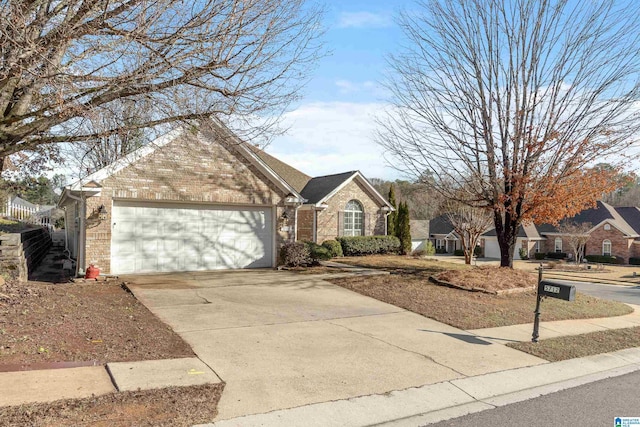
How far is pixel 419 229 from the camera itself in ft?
173

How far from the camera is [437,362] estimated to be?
6559 mm

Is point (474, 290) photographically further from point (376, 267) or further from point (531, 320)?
point (376, 267)

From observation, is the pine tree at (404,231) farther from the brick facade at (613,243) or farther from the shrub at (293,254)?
the brick facade at (613,243)

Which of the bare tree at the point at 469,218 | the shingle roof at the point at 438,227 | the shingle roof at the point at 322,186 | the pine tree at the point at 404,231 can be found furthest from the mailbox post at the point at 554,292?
the shingle roof at the point at 438,227

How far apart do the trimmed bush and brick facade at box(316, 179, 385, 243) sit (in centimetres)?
2916

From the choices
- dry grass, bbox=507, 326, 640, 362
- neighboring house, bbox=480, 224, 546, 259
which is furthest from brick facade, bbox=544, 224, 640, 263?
dry grass, bbox=507, 326, 640, 362

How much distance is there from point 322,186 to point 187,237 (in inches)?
526

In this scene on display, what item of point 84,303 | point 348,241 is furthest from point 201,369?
point 348,241

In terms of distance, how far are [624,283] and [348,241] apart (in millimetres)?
17818

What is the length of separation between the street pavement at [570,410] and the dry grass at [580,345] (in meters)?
1.22

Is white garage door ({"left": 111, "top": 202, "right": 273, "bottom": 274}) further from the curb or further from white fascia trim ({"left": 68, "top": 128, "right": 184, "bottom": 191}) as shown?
the curb

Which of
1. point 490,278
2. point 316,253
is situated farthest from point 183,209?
point 490,278

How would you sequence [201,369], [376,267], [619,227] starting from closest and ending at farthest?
1. [201,369]
2. [376,267]
3. [619,227]

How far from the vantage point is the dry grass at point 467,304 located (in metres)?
9.53
